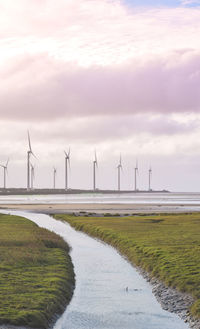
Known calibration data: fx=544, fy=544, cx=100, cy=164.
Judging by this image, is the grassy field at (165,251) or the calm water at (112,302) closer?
the calm water at (112,302)

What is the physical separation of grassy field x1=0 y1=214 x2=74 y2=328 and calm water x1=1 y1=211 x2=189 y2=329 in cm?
77

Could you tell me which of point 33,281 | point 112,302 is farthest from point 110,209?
point 112,302

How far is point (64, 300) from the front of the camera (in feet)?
94.6

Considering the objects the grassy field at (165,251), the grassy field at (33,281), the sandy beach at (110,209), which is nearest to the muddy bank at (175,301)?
the grassy field at (165,251)

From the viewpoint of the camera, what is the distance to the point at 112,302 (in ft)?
92.3

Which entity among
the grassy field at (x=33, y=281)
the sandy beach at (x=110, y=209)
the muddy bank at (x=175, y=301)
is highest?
the grassy field at (x=33, y=281)

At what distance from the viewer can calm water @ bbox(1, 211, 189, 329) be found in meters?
24.5

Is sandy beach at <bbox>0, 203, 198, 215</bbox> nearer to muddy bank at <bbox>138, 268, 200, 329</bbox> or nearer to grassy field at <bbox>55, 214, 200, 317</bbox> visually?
grassy field at <bbox>55, 214, 200, 317</bbox>

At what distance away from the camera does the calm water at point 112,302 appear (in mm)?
24513

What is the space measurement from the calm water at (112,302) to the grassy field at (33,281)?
767 millimetres

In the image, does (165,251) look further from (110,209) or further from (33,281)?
(110,209)

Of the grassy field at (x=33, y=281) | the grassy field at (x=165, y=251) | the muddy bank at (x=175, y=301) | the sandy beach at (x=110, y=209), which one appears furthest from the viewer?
the sandy beach at (x=110, y=209)

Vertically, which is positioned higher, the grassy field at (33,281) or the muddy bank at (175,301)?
the grassy field at (33,281)

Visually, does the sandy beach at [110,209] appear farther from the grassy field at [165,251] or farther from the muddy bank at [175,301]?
the muddy bank at [175,301]
